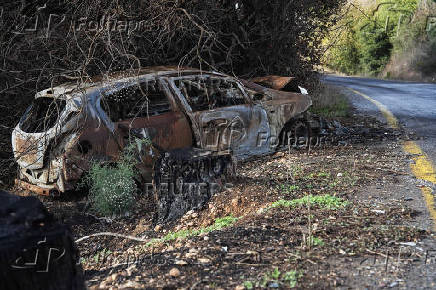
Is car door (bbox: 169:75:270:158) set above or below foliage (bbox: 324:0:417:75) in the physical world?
below

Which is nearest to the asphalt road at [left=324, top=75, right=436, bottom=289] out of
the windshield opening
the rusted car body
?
the rusted car body

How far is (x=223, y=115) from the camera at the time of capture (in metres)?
7.46

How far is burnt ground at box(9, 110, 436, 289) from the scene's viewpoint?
3449mm

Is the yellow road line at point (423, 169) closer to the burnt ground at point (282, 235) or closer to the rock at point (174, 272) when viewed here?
the burnt ground at point (282, 235)

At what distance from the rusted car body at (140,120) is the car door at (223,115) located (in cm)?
1

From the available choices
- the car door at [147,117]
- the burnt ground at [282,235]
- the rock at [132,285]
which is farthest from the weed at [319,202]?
the car door at [147,117]

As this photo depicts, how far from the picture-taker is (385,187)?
578 cm

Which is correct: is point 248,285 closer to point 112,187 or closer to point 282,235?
point 282,235

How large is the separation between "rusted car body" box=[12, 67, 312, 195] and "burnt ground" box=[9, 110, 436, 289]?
0.54 metres

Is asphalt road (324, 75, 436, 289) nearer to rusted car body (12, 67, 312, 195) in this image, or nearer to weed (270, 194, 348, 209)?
weed (270, 194, 348, 209)

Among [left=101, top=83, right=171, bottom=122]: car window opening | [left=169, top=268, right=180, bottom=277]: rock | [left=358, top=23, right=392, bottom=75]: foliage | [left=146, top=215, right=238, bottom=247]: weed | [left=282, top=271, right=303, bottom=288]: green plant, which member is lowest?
[left=146, top=215, right=238, bottom=247]: weed

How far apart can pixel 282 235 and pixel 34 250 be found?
2131 mm

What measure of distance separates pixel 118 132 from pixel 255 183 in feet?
5.76

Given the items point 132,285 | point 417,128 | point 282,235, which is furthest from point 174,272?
point 417,128
